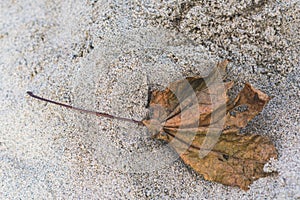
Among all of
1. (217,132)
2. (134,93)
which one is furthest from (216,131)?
(134,93)

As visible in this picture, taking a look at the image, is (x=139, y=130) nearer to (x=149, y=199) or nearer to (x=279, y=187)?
(x=149, y=199)

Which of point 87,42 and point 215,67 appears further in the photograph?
point 87,42

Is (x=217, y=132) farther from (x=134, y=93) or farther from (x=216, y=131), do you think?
(x=134, y=93)

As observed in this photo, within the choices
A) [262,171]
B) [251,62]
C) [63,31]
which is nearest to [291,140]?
[262,171]
